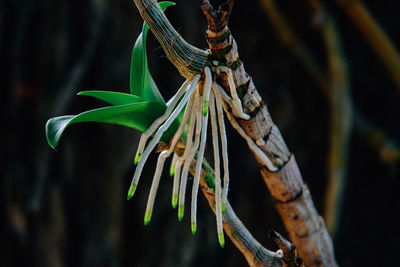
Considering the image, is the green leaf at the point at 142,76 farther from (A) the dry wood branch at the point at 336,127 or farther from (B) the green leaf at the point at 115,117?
Result: (A) the dry wood branch at the point at 336,127

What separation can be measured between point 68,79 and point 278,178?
82 cm

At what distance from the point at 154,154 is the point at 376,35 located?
0.53 metres

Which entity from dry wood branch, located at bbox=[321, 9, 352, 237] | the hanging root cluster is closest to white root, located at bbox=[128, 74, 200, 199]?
the hanging root cluster

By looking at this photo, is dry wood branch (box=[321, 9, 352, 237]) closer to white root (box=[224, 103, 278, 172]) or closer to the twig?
the twig

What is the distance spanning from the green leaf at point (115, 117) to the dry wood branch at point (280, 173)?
0.05m

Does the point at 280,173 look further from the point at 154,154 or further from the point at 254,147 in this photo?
the point at 154,154

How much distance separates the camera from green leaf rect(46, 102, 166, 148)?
0.83ft

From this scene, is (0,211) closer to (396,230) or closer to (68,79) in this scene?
(68,79)

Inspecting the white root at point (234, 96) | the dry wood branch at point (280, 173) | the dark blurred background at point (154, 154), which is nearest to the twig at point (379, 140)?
the dark blurred background at point (154, 154)

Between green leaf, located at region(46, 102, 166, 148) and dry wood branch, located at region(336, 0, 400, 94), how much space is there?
72cm

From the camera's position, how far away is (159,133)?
0.25m

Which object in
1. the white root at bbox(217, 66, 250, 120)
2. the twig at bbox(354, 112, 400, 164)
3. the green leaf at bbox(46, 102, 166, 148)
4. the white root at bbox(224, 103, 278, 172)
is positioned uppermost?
the green leaf at bbox(46, 102, 166, 148)

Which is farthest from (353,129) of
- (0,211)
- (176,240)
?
(0,211)

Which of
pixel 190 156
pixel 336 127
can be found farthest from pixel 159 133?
pixel 336 127
